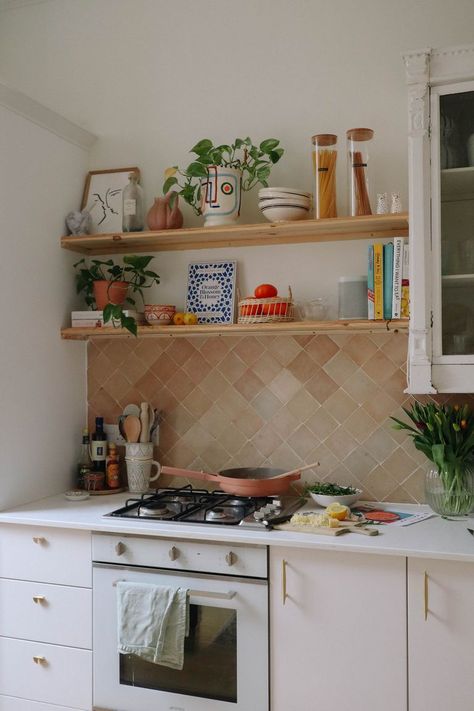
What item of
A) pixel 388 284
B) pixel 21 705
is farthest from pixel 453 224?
pixel 21 705

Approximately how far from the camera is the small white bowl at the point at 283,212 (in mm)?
2654

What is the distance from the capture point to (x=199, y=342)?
9.73ft

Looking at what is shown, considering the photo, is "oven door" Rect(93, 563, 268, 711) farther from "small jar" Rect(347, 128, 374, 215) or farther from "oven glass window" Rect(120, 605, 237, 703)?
"small jar" Rect(347, 128, 374, 215)

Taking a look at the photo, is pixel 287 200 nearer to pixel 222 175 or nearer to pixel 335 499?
pixel 222 175

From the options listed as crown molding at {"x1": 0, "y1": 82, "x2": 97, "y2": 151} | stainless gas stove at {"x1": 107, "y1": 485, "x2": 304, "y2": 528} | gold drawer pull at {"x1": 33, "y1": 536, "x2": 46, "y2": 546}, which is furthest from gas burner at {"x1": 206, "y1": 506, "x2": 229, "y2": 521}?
crown molding at {"x1": 0, "y1": 82, "x2": 97, "y2": 151}

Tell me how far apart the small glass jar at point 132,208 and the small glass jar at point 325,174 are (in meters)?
0.75

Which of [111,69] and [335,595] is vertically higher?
[111,69]

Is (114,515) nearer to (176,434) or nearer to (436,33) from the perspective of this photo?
(176,434)

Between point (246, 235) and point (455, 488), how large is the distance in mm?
1180

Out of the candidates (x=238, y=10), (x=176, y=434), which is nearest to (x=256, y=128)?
(x=238, y=10)

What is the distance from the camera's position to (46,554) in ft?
8.38

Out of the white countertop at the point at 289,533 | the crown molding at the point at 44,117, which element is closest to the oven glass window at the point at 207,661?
the white countertop at the point at 289,533

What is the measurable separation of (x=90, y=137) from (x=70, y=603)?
189 centimetres

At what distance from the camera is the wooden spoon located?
2.95 metres
